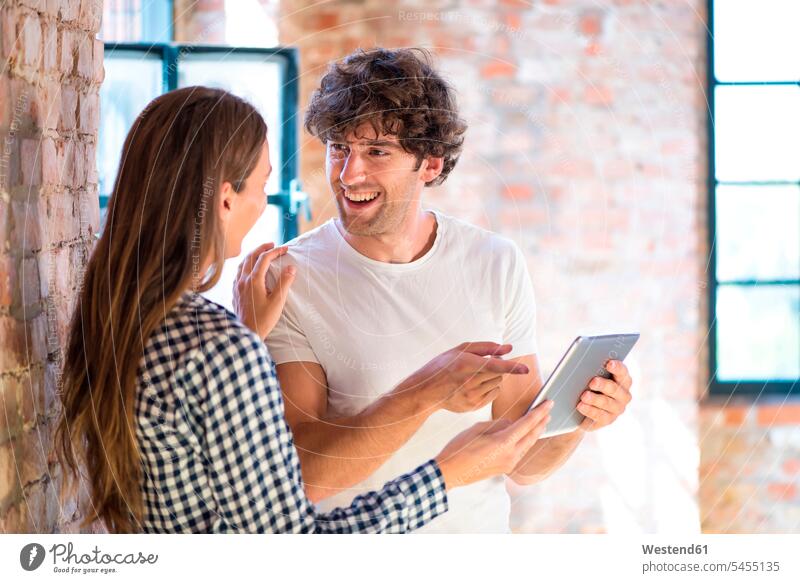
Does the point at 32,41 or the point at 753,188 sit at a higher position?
the point at 32,41

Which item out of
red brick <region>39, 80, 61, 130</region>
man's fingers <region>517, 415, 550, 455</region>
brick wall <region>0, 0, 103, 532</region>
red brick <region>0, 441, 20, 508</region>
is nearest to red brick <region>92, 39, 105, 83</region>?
brick wall <region>0, 0, 103, 532</region>

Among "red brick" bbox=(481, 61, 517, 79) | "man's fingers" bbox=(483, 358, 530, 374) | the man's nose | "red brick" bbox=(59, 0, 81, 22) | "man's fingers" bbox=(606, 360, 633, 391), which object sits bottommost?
"man's fingers" bbox=(606, 360, 633, 391)

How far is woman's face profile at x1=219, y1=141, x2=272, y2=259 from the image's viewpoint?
864 mm

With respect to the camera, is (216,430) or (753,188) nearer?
(216,430)

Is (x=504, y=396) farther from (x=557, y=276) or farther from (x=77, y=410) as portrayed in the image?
(x=77, y=410)

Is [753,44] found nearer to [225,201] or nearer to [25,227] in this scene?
[225,201]

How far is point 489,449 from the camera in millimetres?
941

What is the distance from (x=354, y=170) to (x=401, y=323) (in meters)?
0.19

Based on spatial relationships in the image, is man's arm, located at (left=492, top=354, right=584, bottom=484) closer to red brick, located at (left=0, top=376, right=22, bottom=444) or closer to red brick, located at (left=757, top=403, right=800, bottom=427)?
red brick, located at (left=0, top=376, right=22, bottom=444)

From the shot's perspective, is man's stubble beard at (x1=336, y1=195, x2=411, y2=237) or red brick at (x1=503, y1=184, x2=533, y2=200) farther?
red brick at (x1=503, y1=184, x2=533, y2=200)

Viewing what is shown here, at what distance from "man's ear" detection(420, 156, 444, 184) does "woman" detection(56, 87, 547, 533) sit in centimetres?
23

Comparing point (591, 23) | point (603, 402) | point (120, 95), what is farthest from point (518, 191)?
point (120, 95)

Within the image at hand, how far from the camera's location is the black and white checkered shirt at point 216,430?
2.55 feet

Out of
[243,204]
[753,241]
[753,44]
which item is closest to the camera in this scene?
[243,204]
